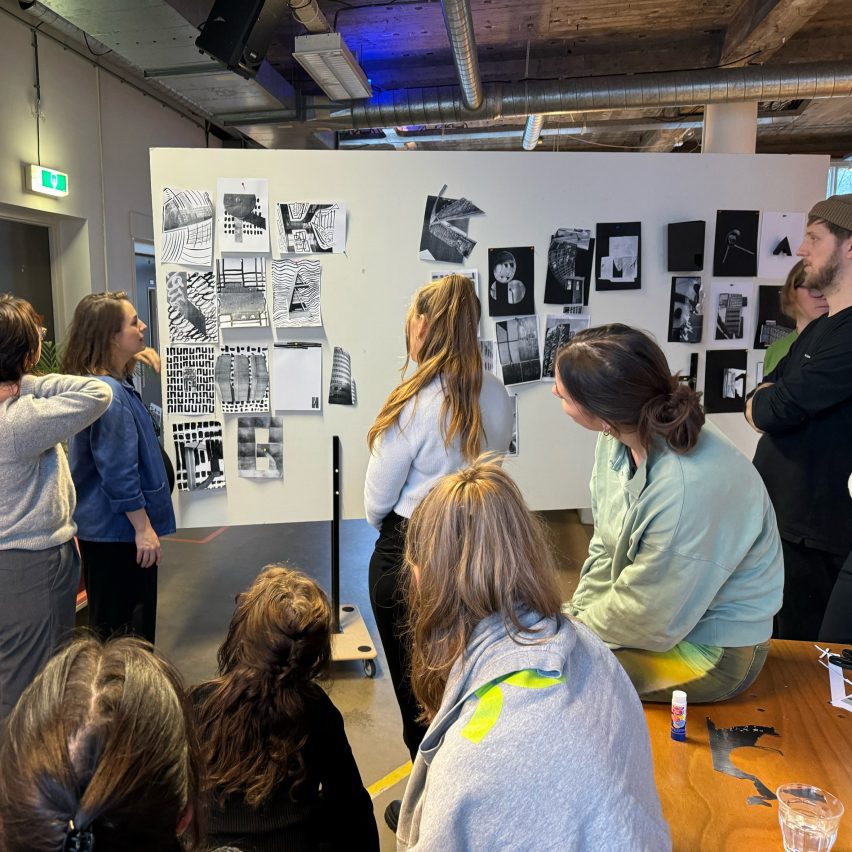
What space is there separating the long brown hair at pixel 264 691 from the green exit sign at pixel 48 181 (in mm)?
4336

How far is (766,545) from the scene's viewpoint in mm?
1420

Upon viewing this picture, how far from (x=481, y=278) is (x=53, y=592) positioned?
1.98m

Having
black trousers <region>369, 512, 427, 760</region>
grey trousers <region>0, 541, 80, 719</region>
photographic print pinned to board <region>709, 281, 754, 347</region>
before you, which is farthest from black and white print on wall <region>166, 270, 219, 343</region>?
photographic print pinned to board <region>709, 281, 754, 347</region>

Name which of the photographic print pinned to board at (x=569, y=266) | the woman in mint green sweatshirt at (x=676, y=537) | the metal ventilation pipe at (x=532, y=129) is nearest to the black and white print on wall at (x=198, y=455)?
the photographic print pinned to board at (x=569, y=266)

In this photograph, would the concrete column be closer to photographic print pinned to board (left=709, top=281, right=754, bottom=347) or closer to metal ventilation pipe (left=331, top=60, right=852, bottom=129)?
metal ventilation pipe (left=331, top=60, right=852, bottom=129)

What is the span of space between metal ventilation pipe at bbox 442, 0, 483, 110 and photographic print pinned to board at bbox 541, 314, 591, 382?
1579 mm

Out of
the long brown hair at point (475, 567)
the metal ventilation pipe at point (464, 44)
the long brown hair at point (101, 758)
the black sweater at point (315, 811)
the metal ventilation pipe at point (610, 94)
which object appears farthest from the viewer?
the metal ventilation pipe at point (610, 94)

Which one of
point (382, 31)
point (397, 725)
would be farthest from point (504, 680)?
point (382, 31)

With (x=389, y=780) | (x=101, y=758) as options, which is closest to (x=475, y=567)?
(x=101, y=758)

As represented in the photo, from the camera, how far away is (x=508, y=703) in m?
0.88

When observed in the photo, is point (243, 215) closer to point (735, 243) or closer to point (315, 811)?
point (735, 243)

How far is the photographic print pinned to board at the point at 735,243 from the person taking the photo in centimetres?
300

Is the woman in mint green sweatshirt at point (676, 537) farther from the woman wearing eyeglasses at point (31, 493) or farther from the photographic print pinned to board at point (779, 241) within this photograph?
the photographic print pinned to board at point (779, 241)

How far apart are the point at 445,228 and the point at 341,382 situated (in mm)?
785
